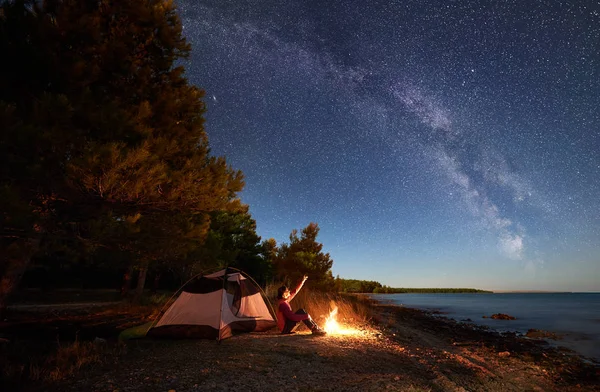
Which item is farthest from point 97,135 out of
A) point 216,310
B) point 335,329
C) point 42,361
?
point 335,329

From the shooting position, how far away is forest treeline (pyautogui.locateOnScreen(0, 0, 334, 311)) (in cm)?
652

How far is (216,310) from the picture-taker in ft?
27.6

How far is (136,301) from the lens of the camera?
591 inches

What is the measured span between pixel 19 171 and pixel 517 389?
11.3 m

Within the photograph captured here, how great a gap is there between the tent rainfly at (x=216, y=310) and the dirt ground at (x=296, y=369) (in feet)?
1.27

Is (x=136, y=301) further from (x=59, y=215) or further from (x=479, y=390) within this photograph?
(x=479, y=390)

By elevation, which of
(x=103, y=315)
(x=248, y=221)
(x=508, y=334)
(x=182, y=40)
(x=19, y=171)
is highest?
(x=182, y=40)

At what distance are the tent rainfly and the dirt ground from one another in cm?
39

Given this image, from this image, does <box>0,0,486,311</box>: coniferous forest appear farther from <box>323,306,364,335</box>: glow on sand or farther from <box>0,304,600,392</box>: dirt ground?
<box>323,306,364,335</box>: glow on sand

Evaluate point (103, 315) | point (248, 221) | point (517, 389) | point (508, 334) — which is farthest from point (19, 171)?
point (508, 334)

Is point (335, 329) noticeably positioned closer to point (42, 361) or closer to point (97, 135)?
point (42, 361)

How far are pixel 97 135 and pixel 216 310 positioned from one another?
16.7 ft

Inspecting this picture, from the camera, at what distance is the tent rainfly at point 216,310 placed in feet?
26.8

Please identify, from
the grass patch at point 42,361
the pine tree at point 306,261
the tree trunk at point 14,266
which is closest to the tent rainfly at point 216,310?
the grass patch at point 42,361
